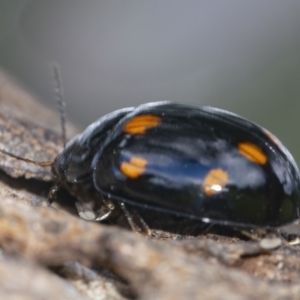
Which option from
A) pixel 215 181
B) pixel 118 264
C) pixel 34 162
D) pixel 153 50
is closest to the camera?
pixel 118 264

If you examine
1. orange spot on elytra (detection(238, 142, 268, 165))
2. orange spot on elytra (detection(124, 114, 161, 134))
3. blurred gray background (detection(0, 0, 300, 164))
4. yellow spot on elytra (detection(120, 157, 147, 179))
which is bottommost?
blurred gray background (detection(0, 0, 300, 164))

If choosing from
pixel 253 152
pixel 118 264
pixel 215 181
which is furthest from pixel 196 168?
pixel 118 264

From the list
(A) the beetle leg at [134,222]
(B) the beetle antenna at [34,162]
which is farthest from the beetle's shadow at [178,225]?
(B) the beetle antenna at [34,162]

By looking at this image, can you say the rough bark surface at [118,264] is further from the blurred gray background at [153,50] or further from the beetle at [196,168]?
the blurred gray background at [153,50]

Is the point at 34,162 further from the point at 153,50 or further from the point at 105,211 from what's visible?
the point at 153,50

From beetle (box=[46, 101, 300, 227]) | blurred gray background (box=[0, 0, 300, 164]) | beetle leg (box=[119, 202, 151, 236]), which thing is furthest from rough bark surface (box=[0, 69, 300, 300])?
blurred gray background (box=[0, 0, 300, 164])

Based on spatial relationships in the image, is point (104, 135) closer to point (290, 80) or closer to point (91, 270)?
point (91, 270)

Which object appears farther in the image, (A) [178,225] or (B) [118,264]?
(A) [178,225]

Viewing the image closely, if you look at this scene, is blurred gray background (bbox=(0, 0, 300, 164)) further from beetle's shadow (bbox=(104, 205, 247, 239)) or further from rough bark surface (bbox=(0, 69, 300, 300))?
rough bark surface (bbox=(0, 69, 300, 300))
